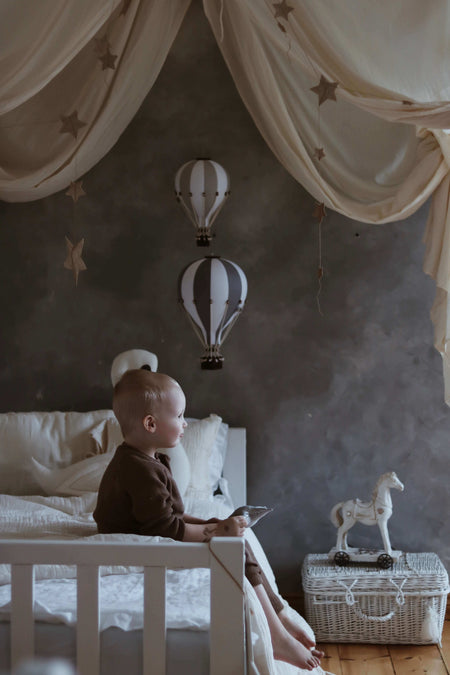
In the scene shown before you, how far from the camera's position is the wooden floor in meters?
3.19

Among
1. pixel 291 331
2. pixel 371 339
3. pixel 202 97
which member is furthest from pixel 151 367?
pixel 202 97

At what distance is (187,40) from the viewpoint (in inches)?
155

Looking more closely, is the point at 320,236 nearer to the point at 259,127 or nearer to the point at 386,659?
the point at 259,127

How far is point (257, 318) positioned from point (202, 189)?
0.65 m

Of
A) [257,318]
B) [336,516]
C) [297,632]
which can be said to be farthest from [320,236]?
[297,632]

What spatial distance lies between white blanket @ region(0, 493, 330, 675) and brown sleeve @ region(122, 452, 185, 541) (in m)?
0.11

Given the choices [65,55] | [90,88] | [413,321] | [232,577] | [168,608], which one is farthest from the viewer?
[413,321]

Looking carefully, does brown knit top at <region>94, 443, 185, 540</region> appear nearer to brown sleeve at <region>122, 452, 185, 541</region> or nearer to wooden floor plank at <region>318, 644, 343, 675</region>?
brown sleeve at <region>122, 452, 185, 541</region>

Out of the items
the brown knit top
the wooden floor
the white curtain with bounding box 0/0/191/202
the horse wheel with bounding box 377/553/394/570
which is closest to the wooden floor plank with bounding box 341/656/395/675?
the wooden floor

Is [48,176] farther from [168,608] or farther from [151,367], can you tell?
[168,608]

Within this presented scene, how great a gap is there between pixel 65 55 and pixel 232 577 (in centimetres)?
179

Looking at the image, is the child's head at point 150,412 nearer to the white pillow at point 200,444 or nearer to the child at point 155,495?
the child at point 155,495

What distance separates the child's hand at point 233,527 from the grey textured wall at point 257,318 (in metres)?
1.66

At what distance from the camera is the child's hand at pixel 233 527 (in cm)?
223
